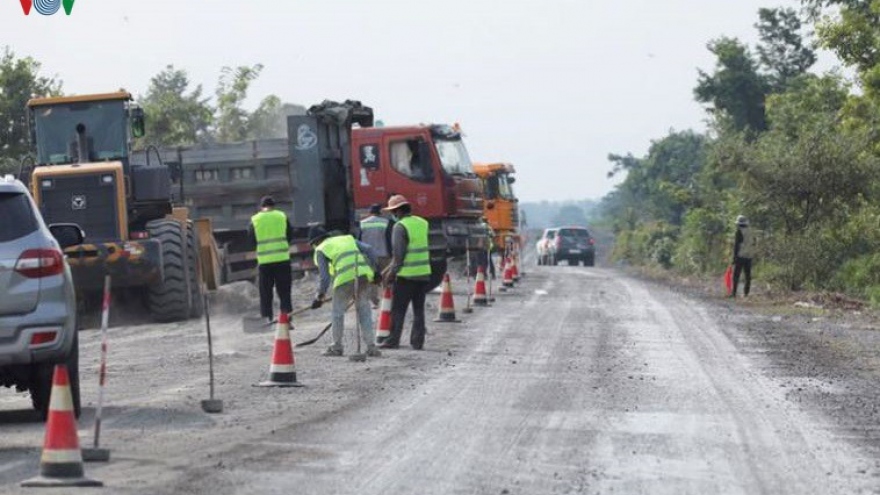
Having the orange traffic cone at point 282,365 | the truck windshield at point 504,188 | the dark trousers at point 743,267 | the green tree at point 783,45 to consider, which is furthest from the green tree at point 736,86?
the orange traffic cone at point 282,365

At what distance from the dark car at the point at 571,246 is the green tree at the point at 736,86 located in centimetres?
730

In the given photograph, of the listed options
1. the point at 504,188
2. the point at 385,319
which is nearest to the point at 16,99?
the point at 504,188

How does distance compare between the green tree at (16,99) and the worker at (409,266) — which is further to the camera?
the green tree at (16,99)

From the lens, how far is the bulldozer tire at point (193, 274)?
27.9 meters

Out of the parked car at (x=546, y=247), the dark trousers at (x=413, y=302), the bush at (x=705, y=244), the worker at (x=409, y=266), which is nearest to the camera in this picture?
the worker at (x=409, y=266)

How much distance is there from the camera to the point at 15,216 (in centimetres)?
1347

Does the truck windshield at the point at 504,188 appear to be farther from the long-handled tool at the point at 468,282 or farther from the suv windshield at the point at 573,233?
the suv windshield at the point at 573,233

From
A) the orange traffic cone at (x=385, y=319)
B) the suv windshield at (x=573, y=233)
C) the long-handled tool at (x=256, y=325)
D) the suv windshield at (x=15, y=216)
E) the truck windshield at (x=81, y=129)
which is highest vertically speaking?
the truck windshield at (x=81, y=129)

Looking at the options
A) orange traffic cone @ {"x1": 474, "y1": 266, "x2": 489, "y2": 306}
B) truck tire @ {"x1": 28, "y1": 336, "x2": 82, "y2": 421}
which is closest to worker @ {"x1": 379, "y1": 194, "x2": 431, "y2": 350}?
truck tire @ {"x1": 28, "y1": 336, "x2": 82, "y2": 421}

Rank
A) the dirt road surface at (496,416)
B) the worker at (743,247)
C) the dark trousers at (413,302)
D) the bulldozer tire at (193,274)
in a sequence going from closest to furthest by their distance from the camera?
the dirt road surface at (496,416), the dark trousers at (413,302), the bulldozer tire at (193,274), the worker at (743,247)

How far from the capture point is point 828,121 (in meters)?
42.2

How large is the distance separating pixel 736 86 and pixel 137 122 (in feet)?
144

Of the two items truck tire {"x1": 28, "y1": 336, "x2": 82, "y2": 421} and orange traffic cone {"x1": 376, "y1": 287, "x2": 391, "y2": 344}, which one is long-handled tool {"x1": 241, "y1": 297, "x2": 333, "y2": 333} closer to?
orange traffic cone {"x1": 376, "y1": 287, "x2": 391, "y2": 344}

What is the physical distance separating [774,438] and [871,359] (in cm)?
852
